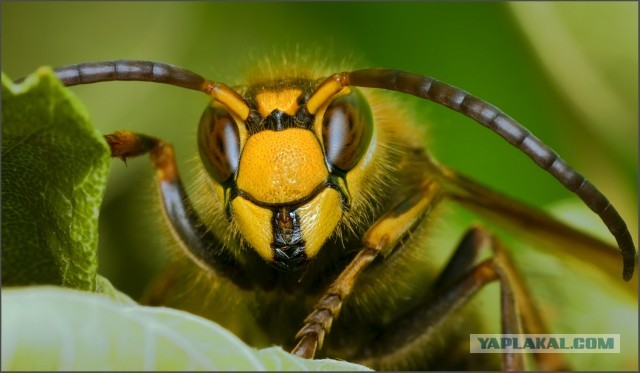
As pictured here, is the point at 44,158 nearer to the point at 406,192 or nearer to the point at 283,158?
the point at 283,158

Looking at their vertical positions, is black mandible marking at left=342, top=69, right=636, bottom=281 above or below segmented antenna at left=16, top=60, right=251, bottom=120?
below

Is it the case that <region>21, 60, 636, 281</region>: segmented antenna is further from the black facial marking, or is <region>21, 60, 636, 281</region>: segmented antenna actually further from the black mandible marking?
the black facial marking

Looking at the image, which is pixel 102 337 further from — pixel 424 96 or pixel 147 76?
pixel 424 96

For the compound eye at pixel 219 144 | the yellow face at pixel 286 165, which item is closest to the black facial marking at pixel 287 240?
the yellow face at pixel 286 165

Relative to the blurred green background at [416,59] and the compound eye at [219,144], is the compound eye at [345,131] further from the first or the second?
the blurred green background at [416,59]

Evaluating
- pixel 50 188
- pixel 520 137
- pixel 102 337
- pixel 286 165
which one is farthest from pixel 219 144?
pixel 102 337

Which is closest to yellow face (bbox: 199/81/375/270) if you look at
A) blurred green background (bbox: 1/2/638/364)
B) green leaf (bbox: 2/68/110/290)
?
green leaf (bbox: 2/68/110/290)

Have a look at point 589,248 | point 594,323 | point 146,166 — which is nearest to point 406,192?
point 589,248
